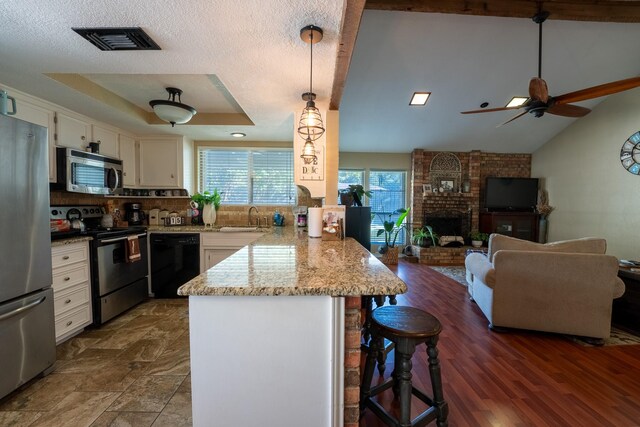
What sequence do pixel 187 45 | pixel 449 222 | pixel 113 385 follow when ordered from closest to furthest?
pixel 187 45, pixel 113 385, pixel 449 222

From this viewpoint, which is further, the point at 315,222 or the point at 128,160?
the point at 128,160

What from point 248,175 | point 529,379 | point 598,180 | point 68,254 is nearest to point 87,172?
point 68,254

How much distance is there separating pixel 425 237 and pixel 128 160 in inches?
214

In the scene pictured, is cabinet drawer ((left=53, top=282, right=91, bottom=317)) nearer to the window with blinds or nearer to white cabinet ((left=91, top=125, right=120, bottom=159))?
white cabinet ((left=91, top=125, right=120, bottom=159))

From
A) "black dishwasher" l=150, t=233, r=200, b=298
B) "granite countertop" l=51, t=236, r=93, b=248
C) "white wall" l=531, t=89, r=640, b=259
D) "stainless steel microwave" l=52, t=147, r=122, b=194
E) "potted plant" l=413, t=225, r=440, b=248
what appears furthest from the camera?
"potted plant" l=413, t=225, r=440, b=248

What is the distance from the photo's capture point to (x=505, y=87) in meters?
4.33

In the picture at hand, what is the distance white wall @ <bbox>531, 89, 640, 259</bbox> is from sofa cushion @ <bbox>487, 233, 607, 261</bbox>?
9.05ft

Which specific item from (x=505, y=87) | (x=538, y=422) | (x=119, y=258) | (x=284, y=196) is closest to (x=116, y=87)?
(x=119, y=258)

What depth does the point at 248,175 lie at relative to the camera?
13.5 ft

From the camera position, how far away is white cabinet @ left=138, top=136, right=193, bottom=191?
12.1ft

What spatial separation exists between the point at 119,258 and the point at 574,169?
7569mm

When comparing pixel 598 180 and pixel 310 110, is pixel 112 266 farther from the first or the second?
pixel 598 180

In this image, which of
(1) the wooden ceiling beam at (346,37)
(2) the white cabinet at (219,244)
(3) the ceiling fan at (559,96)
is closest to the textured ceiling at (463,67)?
(3) the ceiling fan at (559,96)

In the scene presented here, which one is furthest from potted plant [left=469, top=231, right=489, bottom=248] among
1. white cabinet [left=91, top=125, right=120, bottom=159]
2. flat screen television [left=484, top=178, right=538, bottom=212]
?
white cabinet [left=91, top=125, right=120, bottom=159]
